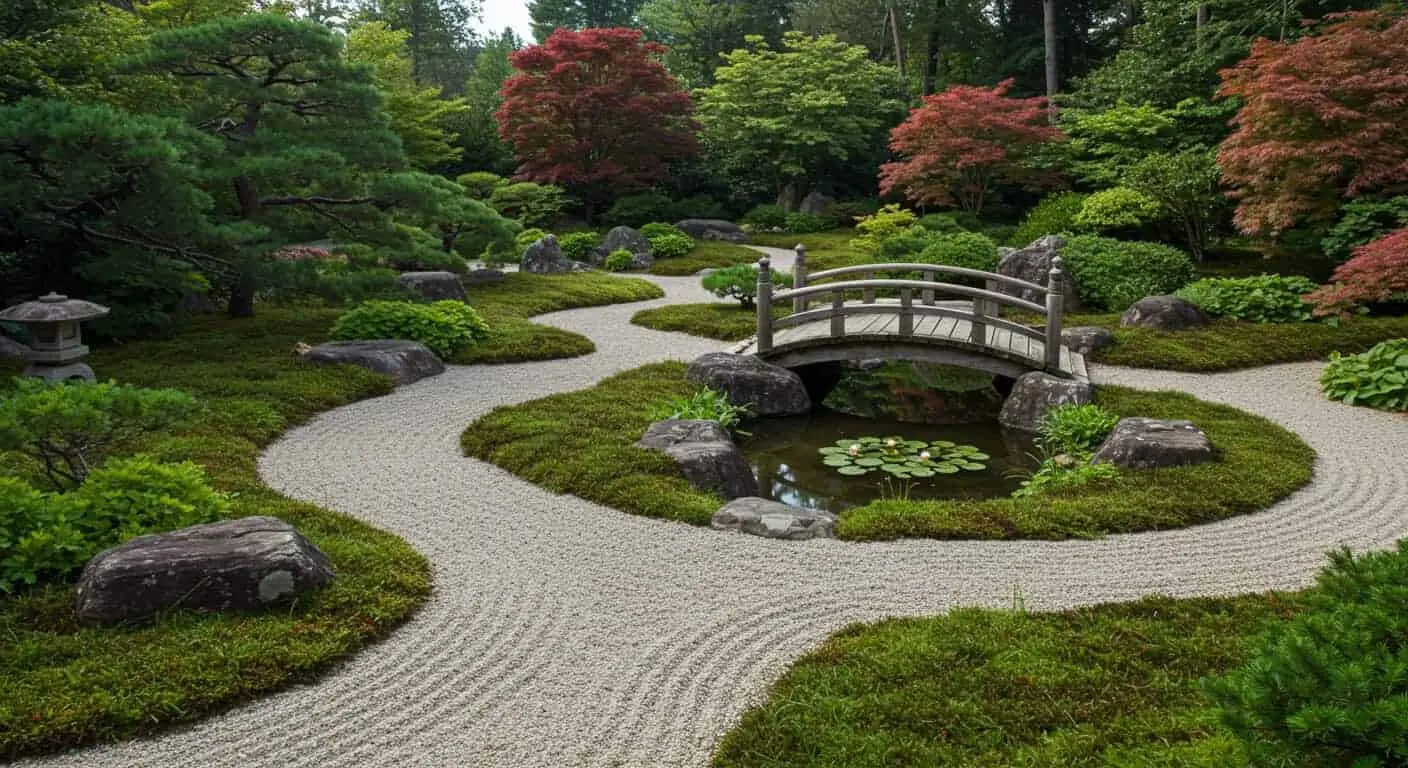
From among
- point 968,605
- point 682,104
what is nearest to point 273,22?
point 968,605

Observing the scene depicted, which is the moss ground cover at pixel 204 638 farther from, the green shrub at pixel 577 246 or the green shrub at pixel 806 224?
the green shrub at pixel 806 224

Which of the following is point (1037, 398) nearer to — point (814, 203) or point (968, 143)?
point (968, 143)

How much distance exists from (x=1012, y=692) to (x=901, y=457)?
4911 mm

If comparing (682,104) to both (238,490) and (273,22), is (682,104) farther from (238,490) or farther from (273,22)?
(238,490)

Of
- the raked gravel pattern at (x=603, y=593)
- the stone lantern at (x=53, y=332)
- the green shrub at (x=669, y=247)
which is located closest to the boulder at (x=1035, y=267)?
the raked gravel pattern at (x=603, y=593)

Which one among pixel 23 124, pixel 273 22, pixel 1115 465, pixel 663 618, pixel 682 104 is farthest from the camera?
pixel 682 104

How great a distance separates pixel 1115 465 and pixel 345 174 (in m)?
8.72

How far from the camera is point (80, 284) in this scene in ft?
37.3

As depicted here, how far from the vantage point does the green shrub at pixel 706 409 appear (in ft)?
29.7

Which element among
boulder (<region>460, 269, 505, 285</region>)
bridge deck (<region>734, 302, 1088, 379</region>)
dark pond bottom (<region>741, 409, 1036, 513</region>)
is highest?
boulder (<region>460, 269, 505, 285</region>)

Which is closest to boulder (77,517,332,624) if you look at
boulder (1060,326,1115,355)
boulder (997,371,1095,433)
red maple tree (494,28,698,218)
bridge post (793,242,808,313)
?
boulder (997,371,1095,433)

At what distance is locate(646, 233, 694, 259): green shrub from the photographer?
71.8ft

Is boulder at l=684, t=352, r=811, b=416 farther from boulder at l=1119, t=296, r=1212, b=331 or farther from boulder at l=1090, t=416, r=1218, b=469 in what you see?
boulder at l=1119, t=296, r=1212, b=331

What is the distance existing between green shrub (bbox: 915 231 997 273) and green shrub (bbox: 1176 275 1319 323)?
10.1 feet
